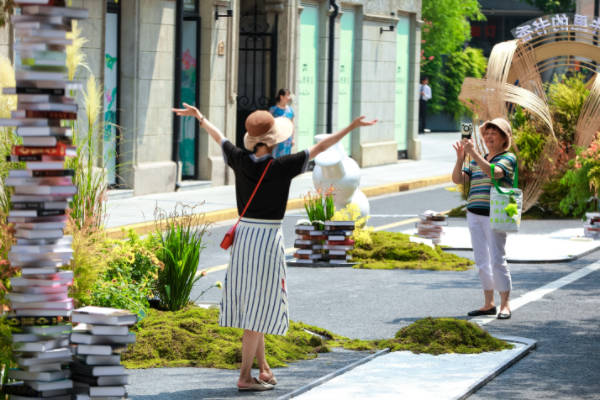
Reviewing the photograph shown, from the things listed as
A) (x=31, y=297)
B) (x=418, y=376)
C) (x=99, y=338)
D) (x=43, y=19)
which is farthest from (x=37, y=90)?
(x=418, y=376)

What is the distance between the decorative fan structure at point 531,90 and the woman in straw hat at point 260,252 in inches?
425

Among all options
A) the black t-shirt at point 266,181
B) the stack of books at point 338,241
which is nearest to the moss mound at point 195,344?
the black t-shirt at point 266,181

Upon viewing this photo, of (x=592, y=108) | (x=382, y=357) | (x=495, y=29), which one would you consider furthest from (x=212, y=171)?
(x=495, y=29)

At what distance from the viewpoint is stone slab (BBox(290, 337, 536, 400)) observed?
7.68m

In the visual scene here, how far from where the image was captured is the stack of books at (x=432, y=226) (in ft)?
52.2

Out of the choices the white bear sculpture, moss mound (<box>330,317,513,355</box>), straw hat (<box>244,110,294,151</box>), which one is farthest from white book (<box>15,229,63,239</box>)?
the white bear sculpture

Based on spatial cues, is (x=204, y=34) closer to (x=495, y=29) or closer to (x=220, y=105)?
(x=220, y=105)

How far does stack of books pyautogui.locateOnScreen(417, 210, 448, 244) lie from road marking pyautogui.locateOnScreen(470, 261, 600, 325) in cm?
222

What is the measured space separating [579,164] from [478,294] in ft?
20.6

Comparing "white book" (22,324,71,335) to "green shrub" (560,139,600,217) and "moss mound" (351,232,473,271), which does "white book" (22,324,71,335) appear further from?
"green shrub" (560,139,600,217)

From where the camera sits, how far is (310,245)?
1418 centimetres

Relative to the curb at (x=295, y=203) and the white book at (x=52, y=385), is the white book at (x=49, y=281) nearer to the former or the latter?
the white book at (x=52, y=385)

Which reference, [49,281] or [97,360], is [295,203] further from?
[49,281]

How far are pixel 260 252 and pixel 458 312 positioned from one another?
3.99m
